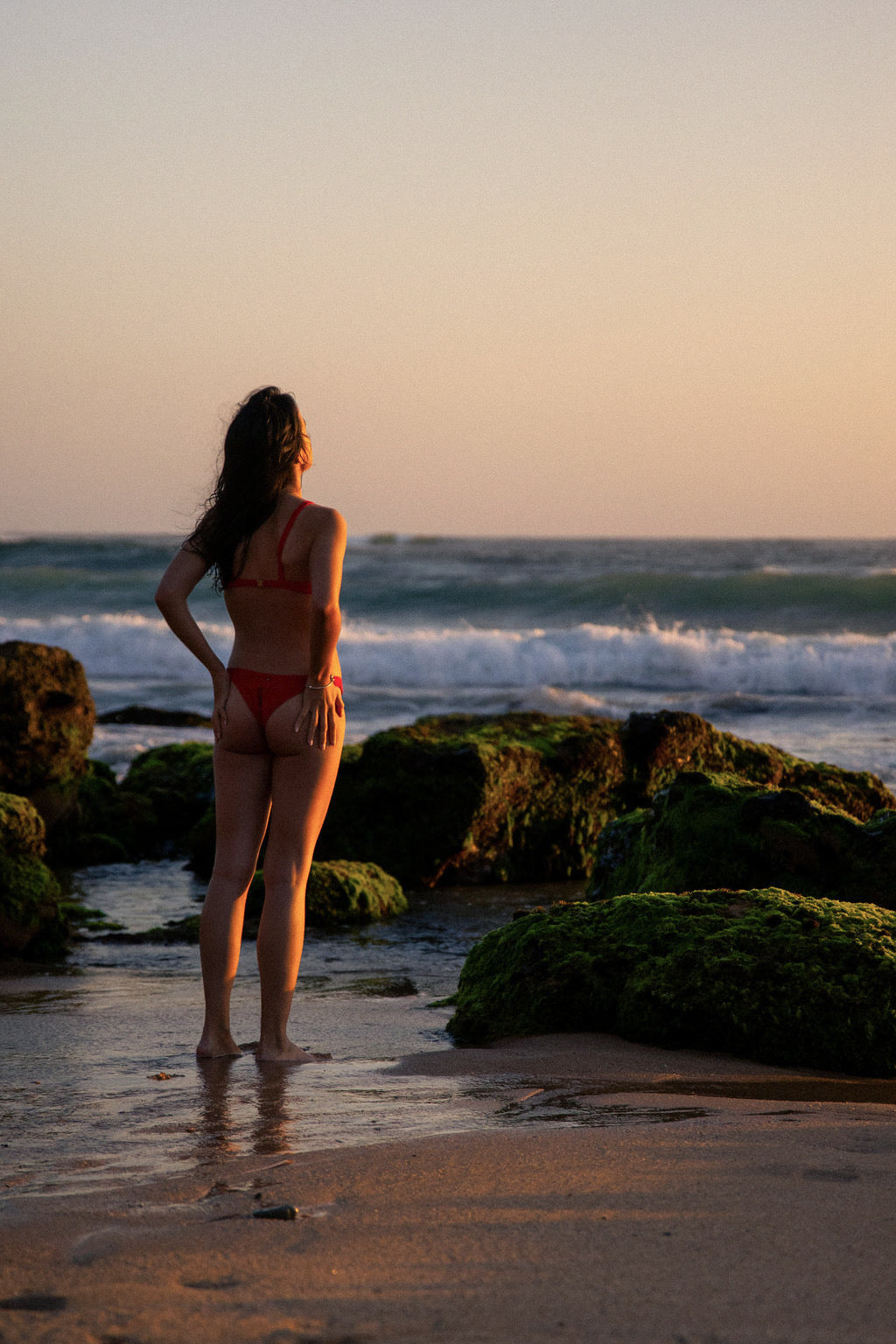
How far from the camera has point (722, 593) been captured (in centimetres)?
3188

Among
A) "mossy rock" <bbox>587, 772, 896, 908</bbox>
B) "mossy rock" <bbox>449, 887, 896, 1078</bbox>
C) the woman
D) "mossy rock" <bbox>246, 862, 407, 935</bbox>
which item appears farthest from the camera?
"mossy rock" <bbox>246, 862, 407, 935</bbox>

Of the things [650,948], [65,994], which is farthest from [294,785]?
[65,994]

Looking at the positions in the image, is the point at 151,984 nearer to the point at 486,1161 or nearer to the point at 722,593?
the point at 486,1161

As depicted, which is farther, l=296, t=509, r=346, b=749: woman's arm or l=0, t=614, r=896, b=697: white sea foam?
l=0, t=614, r=896, b=697: white sea foam

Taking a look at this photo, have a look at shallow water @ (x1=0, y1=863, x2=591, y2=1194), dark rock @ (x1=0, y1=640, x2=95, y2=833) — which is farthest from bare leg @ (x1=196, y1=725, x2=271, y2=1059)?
dark rock @ (x1=0, y1=640, x2=95, y2=833)

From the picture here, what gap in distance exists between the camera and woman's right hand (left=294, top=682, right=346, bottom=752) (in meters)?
3.99

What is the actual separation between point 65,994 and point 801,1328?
3614mm

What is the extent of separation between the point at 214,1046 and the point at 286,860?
61cm

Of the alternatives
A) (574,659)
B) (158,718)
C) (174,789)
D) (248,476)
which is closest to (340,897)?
(248,476)

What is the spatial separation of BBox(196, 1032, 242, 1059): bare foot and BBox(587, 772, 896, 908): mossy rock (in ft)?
7.03

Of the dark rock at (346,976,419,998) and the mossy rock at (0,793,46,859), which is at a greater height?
the mossy rock at (0,793,46,859)

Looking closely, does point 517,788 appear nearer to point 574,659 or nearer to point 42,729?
point 42,729

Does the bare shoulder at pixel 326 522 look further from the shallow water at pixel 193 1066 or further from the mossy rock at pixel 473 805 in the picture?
the mossy rock at pixel 473 805

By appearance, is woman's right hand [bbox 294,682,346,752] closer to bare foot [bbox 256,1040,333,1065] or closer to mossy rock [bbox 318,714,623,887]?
bare foot [bbox 256,1040,333,1065]
